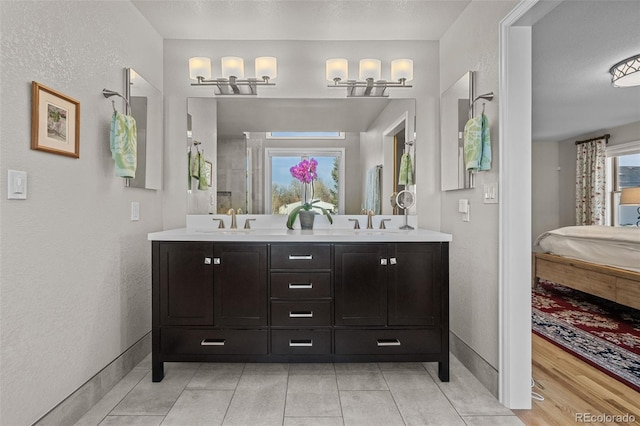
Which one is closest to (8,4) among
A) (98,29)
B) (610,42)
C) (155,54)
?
(98,29)

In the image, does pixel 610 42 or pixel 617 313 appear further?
pixel 617 313

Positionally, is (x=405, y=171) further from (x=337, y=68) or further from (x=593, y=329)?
(x=593, y=329)

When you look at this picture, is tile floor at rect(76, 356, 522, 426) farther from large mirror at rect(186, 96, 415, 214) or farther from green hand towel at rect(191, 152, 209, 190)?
green hand towel at rect(191, 152, 209, 190)

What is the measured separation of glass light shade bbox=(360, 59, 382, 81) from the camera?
281 cm

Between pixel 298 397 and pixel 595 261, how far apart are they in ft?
12.3

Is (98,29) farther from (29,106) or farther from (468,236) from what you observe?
(468,236)

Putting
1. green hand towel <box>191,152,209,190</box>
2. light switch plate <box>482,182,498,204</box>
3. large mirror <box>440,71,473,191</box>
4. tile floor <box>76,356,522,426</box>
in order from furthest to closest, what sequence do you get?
green hand towel <box>191,152,209,190</box> < large mirror <box>440,71,473,191</box> < light switch plate <box>482,182,498,204</box> < tile floor <box>76,356,522,426</box>

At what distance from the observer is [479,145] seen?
214 cm

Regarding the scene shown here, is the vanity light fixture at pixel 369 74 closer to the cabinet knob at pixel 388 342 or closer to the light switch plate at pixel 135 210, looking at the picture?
the light switch plate at pixel 135 210

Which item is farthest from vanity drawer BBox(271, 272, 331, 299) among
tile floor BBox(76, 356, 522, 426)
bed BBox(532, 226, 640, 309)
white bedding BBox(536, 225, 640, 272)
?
white bedding BBox(536, 225, 640, 272)

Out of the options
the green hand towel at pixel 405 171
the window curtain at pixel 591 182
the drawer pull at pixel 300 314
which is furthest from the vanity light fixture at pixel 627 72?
the drawer pull at pixel 300 314

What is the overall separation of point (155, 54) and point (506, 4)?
240 centimetres

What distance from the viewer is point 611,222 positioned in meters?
6.24

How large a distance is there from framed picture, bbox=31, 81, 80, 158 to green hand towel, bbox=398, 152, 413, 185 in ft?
7.21
